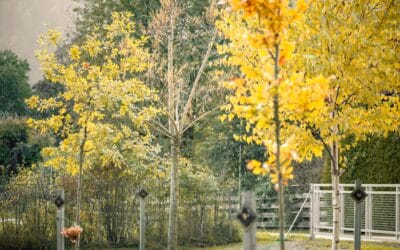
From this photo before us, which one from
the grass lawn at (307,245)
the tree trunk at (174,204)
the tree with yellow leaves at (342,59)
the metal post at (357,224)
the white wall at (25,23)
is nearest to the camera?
the metal post at (357,224)

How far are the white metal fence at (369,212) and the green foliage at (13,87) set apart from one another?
4185cm

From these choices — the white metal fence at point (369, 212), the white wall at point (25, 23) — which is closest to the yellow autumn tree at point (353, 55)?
the white metal fence at point (369, 212)

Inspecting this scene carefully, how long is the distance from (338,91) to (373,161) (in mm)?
8685

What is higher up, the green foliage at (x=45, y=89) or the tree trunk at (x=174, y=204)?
the green foliage at (x=45, y=89)

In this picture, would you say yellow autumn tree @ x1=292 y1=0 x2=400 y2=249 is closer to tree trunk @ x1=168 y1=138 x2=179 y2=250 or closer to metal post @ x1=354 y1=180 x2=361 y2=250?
metal post @ x1=354 y1=180 x2=361 y2=250

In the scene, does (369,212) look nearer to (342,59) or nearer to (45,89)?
(342,59)

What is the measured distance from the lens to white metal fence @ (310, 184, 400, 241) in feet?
54.9

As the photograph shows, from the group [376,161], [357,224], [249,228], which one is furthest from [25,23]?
[249,228]

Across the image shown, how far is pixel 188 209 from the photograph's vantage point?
16703 mm

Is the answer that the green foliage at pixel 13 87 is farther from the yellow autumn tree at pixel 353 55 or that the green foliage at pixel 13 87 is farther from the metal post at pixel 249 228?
the metal post at pixel 249 228

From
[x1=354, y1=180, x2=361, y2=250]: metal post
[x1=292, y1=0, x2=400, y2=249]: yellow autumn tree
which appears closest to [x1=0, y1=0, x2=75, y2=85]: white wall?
[x1=292, y1=0, x2=400, y2=249]: yellow autumn tree

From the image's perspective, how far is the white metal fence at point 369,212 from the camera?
54.9 feet

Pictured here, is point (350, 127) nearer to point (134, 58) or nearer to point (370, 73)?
point (370, 73)

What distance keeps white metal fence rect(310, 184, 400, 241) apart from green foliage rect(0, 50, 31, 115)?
41855 mm
